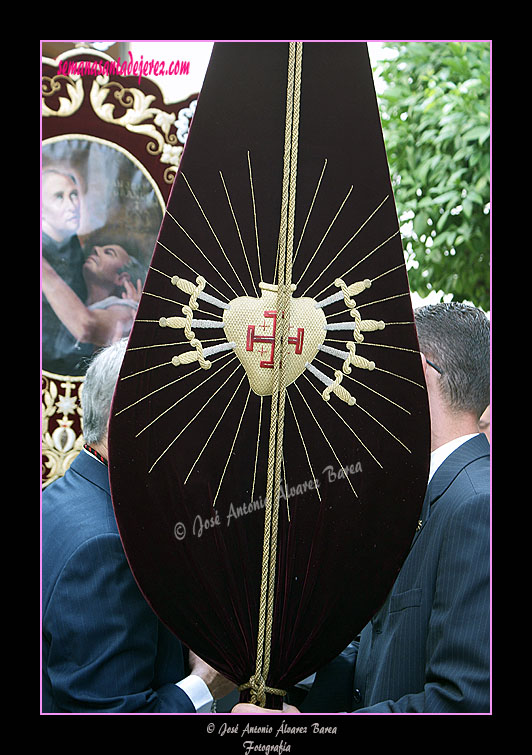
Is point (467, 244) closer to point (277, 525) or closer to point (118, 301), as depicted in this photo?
point (118, 301)

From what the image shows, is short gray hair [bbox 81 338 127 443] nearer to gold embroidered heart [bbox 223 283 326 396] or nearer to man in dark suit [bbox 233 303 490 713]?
gold embroidered heart [bbox 223 283 326 396]

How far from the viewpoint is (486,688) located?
1325 mm

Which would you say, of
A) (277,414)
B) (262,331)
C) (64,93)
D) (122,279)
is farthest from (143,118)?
(277,414)

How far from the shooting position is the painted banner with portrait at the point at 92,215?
6.59 ft

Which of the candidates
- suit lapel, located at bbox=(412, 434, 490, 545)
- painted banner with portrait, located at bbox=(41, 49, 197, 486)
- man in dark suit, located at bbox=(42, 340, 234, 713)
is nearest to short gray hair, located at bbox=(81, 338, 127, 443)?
man in dark suit, located at bbox=(42, 340, 234, 713)

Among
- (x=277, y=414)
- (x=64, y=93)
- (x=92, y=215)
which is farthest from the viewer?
(x=92, y=215)

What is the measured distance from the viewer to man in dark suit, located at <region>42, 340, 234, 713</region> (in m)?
1.32

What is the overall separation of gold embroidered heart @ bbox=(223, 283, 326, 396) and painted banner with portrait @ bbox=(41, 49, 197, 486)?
2.46 ft

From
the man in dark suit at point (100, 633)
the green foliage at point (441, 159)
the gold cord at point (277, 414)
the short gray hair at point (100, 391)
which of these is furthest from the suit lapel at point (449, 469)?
the green foliage at point (441, 159)

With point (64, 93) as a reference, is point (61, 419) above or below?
below

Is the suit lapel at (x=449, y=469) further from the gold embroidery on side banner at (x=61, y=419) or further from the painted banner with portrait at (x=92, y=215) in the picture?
the gold embroidery on side banner at (x=61, y=419)

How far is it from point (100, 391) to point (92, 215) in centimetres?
78

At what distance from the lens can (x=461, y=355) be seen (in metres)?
1.53

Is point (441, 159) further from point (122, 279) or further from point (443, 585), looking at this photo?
point (443, 585)
